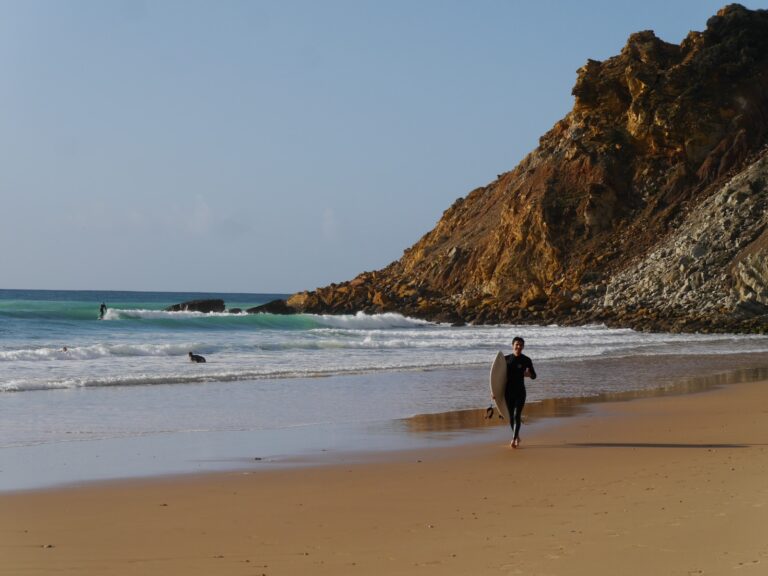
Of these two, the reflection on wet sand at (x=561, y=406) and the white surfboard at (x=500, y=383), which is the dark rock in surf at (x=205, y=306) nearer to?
the reflection on wet sand at (x=561, y=406)

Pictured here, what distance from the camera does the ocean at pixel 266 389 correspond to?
38.1 feet

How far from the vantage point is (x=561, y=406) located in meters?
17.0

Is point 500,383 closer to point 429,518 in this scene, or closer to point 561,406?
point 561,406

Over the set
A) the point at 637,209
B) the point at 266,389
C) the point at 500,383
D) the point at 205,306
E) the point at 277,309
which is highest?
the point at 637,209

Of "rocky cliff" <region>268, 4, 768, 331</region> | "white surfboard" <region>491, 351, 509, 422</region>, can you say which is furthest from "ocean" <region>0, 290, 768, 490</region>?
"rocky cliff" <region>268, 4, 768, 331</region>

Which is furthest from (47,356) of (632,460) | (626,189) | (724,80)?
(724,80)

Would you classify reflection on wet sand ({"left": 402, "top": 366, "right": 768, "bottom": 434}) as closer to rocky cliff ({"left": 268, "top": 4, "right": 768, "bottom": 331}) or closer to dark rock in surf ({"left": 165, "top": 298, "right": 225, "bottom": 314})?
rocky cliff ({"left": 268, "top": 4, "right": 768, "bottom": 331})

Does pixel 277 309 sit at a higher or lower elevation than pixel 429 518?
higher

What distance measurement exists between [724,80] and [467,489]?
177 feet

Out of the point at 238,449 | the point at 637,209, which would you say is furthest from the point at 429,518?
the point at 637,209

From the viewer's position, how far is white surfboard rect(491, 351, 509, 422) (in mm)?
12594

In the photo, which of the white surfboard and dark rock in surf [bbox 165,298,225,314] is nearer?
the white surfboard

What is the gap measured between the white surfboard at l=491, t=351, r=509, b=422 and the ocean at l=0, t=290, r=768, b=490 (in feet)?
2.38

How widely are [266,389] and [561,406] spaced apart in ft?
20.2
